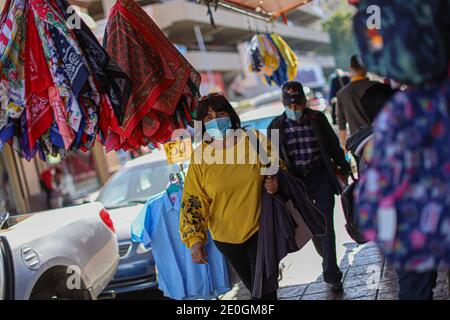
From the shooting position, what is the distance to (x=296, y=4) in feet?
22.2

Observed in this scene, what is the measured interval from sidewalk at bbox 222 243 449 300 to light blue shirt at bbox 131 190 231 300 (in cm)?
91

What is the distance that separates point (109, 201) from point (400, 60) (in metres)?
6.39

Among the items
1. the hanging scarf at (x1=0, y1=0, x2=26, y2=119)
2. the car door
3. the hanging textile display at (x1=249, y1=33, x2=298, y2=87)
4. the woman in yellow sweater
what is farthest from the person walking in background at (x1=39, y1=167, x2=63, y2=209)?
the hanging scarf at (x1=0, y1=0, x2=26, y2=119)

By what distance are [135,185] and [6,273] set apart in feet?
13.3

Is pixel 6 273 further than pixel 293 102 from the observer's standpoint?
No

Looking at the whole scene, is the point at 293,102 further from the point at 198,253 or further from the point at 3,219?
the point at 3,219

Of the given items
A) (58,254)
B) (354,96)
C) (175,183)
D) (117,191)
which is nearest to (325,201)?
(354,96)

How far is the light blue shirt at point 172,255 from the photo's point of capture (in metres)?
4.84

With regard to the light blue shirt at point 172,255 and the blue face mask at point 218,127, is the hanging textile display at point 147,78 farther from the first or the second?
the light blue shirt at point 172,255

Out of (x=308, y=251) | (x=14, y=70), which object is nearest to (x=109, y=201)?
(x=308, y=251)

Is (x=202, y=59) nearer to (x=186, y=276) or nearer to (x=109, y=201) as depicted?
(x=109, y=201)

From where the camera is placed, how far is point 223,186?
12.0 ft

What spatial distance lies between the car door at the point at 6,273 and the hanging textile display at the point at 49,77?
1003mm

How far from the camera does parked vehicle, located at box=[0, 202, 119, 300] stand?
12.6 ft
